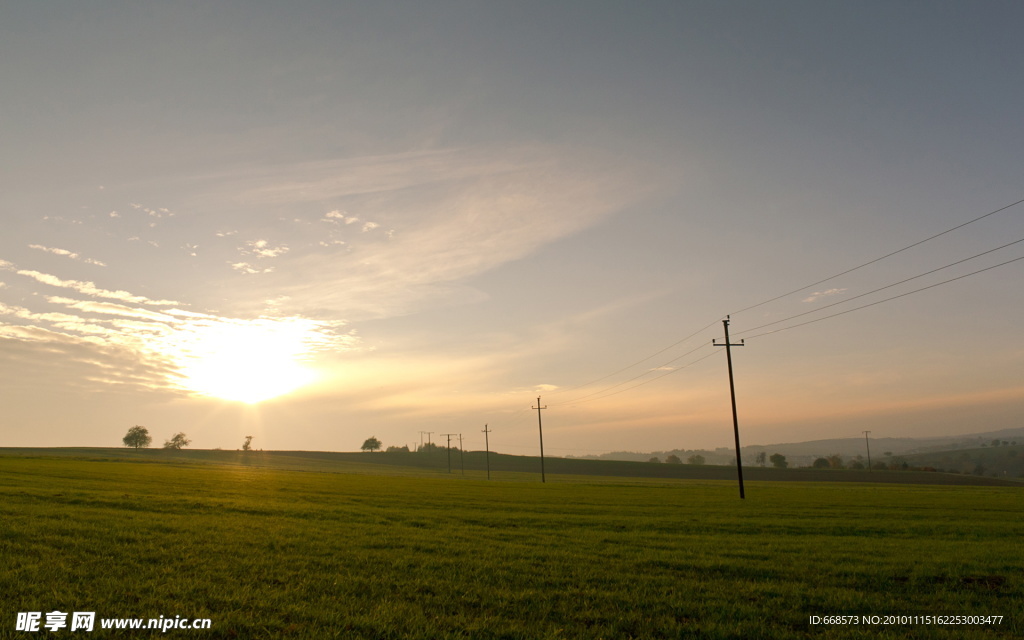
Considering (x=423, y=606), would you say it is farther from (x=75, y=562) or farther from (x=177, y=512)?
(x=177, y=512)

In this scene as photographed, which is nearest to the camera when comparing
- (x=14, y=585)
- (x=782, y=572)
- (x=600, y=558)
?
(x=14, y=585)

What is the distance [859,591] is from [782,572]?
212cm

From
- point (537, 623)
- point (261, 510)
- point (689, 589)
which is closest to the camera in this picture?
point (537, 623)

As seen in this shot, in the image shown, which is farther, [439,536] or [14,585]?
[439,536]

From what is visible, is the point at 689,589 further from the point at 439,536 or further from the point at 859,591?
the point at 439,536

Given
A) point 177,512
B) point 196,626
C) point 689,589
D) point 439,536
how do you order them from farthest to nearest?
point 177,512, point 439,536, point 689,589, point 196,626

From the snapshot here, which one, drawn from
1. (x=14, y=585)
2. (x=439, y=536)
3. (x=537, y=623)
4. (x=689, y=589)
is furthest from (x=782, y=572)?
(x=14, y=585)

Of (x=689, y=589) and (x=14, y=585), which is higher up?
(x=14, y=585)

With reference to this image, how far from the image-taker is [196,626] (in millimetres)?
10195

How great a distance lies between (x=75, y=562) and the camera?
1420 cm

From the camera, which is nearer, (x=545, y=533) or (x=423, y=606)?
(x=423, y=606)

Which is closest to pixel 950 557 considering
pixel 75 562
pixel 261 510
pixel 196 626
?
pixel 196 626

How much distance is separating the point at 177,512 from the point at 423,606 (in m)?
19.5

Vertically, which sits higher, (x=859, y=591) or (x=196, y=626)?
(x=196, y=626)
